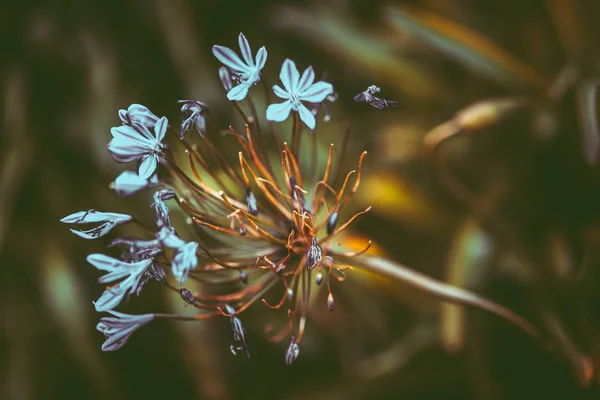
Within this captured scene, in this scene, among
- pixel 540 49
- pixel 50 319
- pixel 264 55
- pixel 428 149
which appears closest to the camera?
pixel 264 55

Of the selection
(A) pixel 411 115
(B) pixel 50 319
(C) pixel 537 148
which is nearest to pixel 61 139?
(B) pixel 50 319

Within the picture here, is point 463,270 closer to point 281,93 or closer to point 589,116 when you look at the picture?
point 589,116

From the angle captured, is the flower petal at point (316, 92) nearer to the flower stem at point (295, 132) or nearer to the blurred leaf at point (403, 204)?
the flower stem at point (295, 132)

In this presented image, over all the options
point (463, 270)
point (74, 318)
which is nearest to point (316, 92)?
point (463, 270)

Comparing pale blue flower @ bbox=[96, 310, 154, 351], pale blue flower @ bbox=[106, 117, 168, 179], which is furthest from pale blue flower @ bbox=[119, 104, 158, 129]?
pale blue flower @ bbox=[96, 310, 154, 351]

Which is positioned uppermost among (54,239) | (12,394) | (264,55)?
(264,55)

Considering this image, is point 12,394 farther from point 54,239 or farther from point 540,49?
point 540,49

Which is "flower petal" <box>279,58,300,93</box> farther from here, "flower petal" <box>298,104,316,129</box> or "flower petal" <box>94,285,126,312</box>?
"flower petal" <box>94,285,126,312</box>
